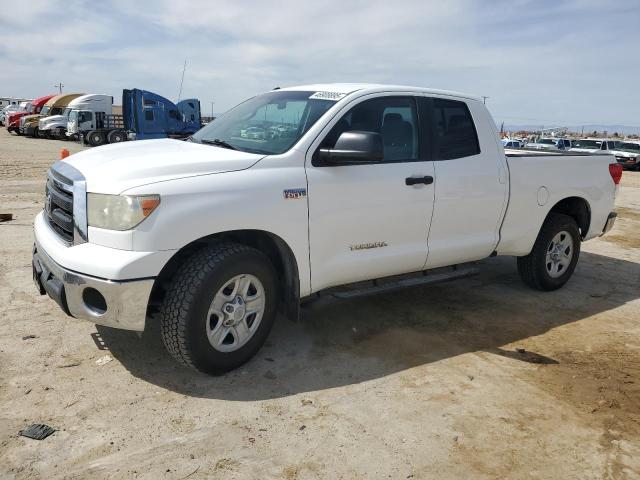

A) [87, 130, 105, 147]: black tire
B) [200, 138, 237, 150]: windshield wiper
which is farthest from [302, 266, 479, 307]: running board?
[87, 130, 105, 147]: black tire

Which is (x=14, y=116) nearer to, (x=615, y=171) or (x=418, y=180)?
(x=615, y=171)

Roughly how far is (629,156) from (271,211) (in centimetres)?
3214

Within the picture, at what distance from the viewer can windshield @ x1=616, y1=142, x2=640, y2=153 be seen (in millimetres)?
31430

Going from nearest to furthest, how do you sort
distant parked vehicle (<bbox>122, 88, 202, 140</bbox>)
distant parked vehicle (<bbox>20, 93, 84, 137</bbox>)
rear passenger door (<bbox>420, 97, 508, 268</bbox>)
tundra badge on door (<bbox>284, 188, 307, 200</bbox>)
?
1. tundra badge on door (<bbox>284, 188, 307, 200</bbox>)
2. rear passenger door (<bbox>420, 97, 508, 268</bbox>)
3. distant parked vehicle (<bbox>122, 88, 202, 140</bbox>)
4. distant parked vehicle (<bbox>20, 93, 84, 137</bbox>)

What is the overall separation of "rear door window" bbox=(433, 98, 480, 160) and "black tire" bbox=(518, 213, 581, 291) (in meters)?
1.37

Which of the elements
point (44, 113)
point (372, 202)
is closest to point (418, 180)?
point (372, 202)

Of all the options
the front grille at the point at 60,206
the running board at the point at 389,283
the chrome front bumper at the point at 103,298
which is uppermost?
the front grille at the point at 60,206

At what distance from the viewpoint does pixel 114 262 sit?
307cm

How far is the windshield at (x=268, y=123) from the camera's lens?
3875 mm

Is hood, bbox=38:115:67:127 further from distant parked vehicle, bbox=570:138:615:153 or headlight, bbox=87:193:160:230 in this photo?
headlight, bbox=87:193:160:230

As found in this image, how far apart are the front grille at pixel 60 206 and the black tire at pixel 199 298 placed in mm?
761

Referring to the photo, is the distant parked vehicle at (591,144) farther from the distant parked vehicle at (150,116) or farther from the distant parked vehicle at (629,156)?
the distant parked vehicle at (150,116)

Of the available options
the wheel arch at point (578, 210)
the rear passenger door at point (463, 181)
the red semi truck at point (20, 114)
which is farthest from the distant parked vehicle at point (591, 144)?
the red semi truck at point (20, 114)

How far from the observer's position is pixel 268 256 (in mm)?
3867
